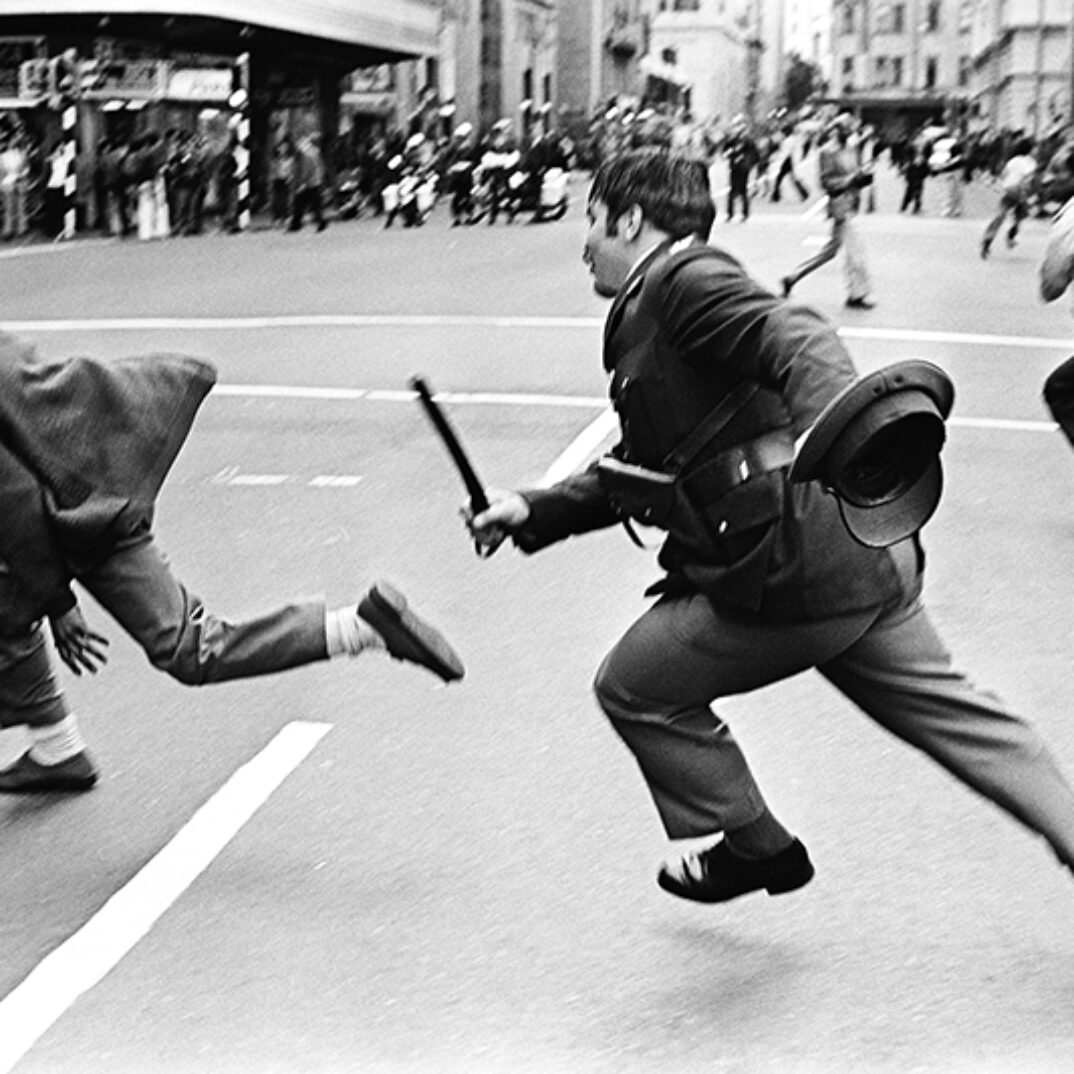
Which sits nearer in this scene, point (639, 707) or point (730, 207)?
point (639, 707)

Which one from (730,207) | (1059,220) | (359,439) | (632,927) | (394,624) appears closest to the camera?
(632,927)

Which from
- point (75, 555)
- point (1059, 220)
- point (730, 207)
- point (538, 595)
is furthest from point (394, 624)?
point (730, 207)

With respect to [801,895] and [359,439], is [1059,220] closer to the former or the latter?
[801,895]

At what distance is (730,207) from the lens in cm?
3831

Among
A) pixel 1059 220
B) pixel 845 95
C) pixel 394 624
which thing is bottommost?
pixel 845 95

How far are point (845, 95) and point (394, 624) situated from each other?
17302 cm

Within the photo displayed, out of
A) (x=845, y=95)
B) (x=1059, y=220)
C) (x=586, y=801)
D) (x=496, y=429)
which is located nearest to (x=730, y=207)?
(x=496, y=429)

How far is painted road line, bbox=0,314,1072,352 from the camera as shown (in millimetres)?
17672

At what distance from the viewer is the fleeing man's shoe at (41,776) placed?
5641 mm

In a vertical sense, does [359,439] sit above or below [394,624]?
below

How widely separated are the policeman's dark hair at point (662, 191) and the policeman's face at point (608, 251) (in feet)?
0.08

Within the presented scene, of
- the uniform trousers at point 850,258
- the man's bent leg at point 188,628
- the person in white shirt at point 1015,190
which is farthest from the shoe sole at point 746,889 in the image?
the person in white shirt at point 1015,190

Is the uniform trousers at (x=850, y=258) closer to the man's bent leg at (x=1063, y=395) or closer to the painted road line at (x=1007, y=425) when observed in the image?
the painted road line at (x=1007, y=425)

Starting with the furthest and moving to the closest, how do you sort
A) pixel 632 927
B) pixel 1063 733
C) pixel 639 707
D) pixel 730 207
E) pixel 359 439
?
pixel 730 207 → pixel 359 439 → pixel 1063 733 → pixel 632 927 → pixel 639 707
